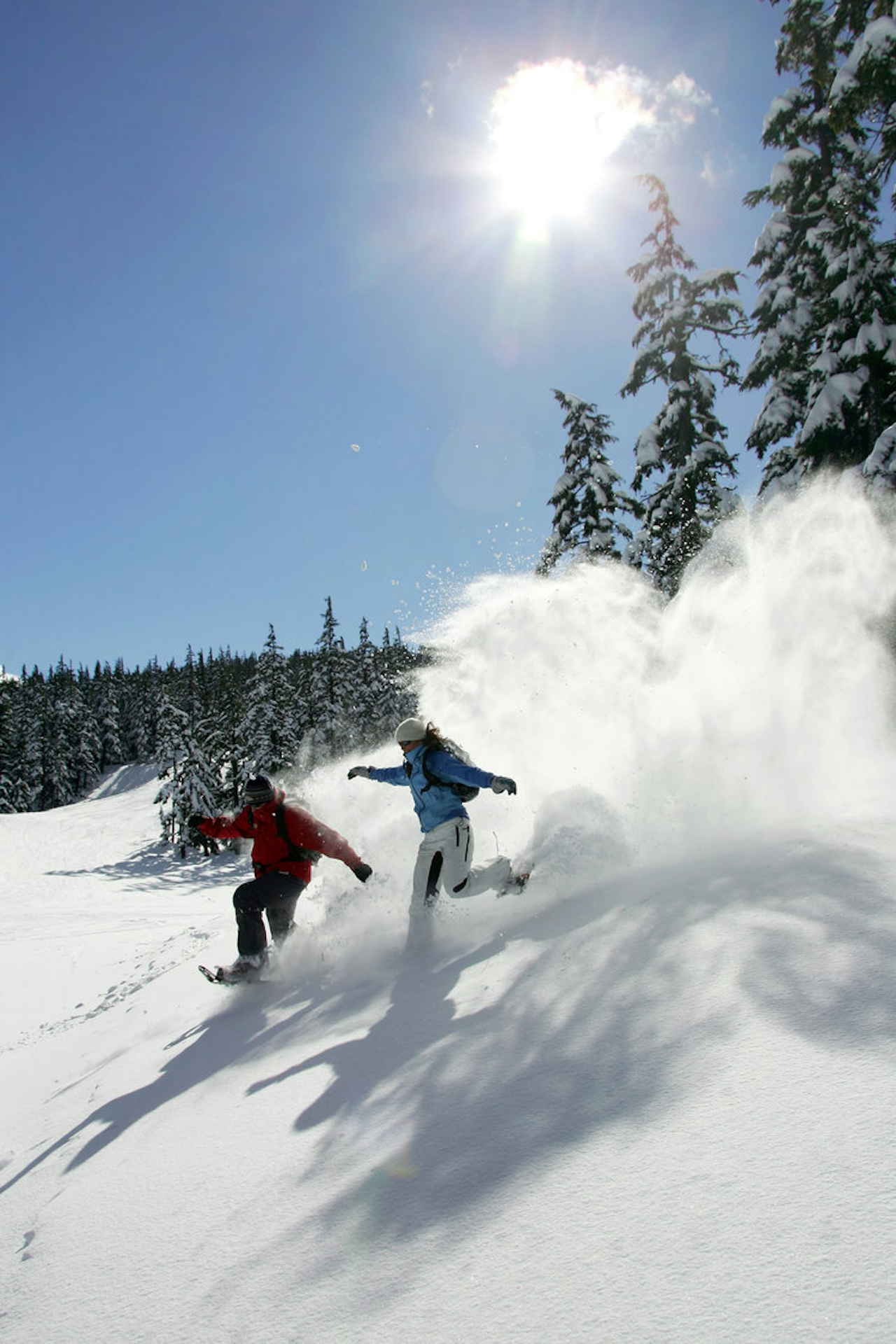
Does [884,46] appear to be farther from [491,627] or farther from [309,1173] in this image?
[309,1173]

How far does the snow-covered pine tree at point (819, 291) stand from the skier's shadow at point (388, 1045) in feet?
44.9

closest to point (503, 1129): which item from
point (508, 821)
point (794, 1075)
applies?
point (794, 1075)

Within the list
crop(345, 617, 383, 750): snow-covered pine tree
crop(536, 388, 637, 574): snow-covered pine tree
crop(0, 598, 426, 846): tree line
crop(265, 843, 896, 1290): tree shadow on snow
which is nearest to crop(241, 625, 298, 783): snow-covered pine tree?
crop(0, 598, 426, 846): tree line

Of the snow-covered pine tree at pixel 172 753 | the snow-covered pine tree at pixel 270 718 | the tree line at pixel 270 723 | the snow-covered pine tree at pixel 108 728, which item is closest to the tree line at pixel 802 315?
the tree line at pixel 270 723

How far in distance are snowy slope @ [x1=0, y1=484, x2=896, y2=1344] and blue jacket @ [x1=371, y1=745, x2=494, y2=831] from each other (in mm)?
865

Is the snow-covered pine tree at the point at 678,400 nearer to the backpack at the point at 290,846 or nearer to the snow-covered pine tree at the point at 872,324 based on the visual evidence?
the snow-covered pine tree at the point at 872,324

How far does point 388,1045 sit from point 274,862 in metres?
3.03

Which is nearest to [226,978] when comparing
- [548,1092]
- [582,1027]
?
[582,1027]

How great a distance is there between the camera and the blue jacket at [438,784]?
5.94m

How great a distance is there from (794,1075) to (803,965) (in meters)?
0.92

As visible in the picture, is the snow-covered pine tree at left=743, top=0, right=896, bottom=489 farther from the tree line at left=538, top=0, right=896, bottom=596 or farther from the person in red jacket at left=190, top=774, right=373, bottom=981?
the person in red jacket at left=190, top=774, right=373, bottom=981

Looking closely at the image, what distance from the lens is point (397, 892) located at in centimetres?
718

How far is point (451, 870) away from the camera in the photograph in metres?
6.00

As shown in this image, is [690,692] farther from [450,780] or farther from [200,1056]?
[200,1056]
